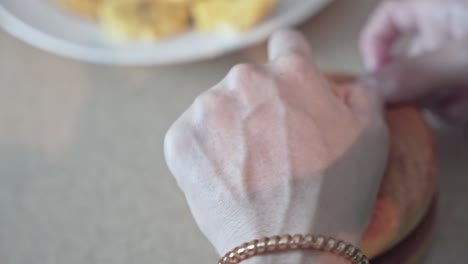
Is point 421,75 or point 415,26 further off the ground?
point 415,26

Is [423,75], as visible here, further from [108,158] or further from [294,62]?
[108,158]

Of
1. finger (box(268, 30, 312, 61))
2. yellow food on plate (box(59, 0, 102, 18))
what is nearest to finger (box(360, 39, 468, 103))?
finger (box(268, 30, 312, 61))

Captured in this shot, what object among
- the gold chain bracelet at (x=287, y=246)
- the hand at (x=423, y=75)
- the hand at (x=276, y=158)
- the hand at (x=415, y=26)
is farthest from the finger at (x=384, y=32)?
the gold chain bracelet at (x=287, y=246)

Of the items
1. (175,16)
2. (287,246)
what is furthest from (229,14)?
(287,246)

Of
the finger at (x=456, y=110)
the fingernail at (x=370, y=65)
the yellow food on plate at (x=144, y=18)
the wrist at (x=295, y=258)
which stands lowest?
the wrist at (x=295, y=258)

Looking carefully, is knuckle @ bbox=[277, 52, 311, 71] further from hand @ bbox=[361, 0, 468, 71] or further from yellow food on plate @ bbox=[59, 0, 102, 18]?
yellow food on plate @ bbox=[59, 0, 102, 18]

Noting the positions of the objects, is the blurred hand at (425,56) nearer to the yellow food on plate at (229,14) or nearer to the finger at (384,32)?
the finger at (384,32)
